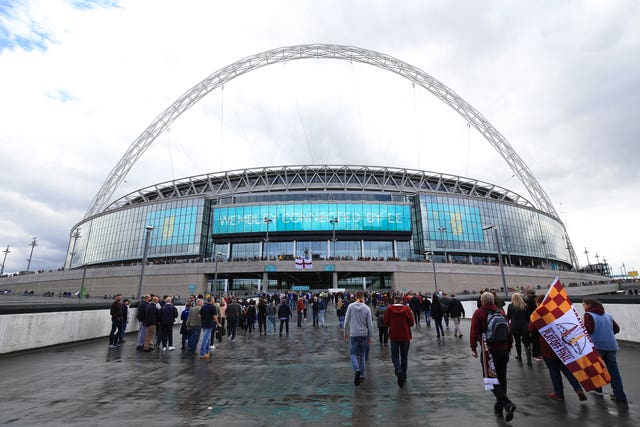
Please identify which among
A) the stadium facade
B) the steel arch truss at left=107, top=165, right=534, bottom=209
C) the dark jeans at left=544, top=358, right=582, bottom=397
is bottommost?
the dark jeans at left=544, top=358, right=582, bottom=397

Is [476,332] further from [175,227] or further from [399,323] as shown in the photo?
[175,227]

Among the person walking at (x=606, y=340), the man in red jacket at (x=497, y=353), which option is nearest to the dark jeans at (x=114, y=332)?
the man in red jacket at (x=497, y=353)

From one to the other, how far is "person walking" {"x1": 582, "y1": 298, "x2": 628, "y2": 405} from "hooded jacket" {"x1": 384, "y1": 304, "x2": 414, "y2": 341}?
3.18 meters

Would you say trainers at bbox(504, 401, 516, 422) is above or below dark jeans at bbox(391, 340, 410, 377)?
below

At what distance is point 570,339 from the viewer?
561 cm

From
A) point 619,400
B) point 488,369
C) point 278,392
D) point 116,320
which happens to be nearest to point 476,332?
point 488,369

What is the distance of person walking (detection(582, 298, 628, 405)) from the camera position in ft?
17.5

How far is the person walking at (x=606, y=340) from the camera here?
5.33 m

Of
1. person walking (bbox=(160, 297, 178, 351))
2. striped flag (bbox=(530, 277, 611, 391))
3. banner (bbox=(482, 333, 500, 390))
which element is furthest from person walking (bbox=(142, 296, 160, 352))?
striped flag (bbox=(530, 277, 611, 391))

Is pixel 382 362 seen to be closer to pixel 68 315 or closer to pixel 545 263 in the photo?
pixel 68 315

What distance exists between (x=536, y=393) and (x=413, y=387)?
220cm

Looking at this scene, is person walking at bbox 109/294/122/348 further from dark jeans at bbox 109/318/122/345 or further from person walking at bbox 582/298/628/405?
person walking at bbox 582/298/628/405

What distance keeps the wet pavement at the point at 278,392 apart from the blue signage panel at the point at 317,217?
58.0 metres

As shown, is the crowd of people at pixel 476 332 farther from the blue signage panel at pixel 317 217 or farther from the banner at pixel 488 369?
the blue signage panel at pixel 317 217
